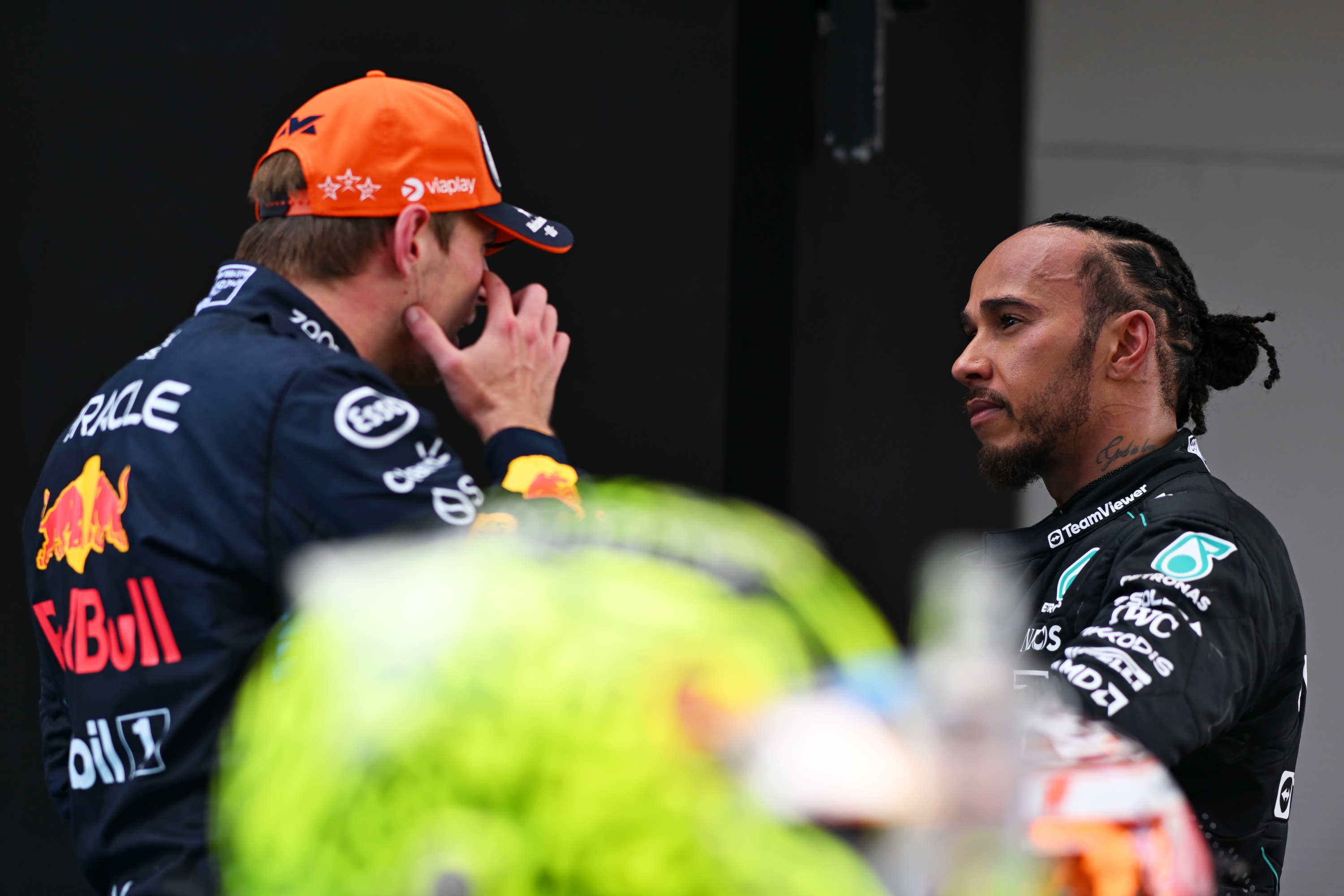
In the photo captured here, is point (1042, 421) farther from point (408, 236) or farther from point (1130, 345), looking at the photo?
point (408, 236)

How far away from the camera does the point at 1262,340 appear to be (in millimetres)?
1827

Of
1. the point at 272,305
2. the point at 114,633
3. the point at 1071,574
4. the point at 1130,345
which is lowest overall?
the point at 1071,574

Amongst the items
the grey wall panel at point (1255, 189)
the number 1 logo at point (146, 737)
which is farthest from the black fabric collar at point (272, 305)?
the grey wall panel at point (1255, 189)

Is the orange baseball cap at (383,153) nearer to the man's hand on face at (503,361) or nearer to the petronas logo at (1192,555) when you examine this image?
the man's hand on face at (503,361)

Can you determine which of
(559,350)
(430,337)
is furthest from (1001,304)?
(430,337)

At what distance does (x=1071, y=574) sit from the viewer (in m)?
1.52

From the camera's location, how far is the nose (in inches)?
68.0

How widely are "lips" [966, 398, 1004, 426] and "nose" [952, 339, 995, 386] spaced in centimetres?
3

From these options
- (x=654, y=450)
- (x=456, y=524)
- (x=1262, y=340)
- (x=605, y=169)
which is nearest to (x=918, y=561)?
(x=654, y=450)

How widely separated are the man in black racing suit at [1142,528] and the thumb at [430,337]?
2.27 feet

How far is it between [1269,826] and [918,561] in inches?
76.5

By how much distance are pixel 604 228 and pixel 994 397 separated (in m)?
1.49

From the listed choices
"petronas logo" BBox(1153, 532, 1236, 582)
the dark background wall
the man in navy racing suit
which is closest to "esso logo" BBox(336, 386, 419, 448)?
the man in navy racing suit

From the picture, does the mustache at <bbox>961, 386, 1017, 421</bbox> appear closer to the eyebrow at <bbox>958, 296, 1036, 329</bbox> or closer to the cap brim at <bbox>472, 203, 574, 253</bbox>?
the eyebrow at <bbox>958, 296, 1036, 329</bbox>
